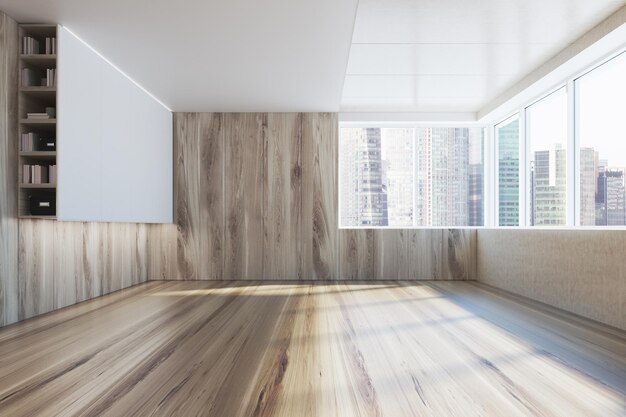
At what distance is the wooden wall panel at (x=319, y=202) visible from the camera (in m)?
5.14

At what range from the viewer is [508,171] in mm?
5219

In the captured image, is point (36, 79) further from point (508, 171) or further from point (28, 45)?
point (508, 171)

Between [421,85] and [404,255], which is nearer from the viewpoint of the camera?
[421,85]

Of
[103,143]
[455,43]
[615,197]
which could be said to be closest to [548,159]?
[615,197]

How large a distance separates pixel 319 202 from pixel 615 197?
9.60ft

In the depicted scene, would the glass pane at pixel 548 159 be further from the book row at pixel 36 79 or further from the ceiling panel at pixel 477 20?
the book row at pixel 36 79

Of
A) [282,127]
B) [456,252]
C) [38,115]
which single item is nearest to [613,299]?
[456,252]

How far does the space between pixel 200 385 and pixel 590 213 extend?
3435 mm

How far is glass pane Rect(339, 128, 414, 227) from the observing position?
5613mm

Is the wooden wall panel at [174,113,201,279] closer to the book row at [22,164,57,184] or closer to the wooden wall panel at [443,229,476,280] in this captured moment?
the book row at [22,164,57,184]

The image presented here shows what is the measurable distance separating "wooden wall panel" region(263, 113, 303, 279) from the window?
29.3 inches

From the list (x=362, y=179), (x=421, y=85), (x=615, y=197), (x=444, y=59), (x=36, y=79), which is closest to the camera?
(x=36, y=79)

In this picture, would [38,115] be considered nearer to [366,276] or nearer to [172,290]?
[172,290]

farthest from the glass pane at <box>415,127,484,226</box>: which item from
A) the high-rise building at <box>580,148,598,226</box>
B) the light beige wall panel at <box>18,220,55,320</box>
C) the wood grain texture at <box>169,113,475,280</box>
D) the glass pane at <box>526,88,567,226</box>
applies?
the light beige wall panel at <box>18,220,55,320</box>
